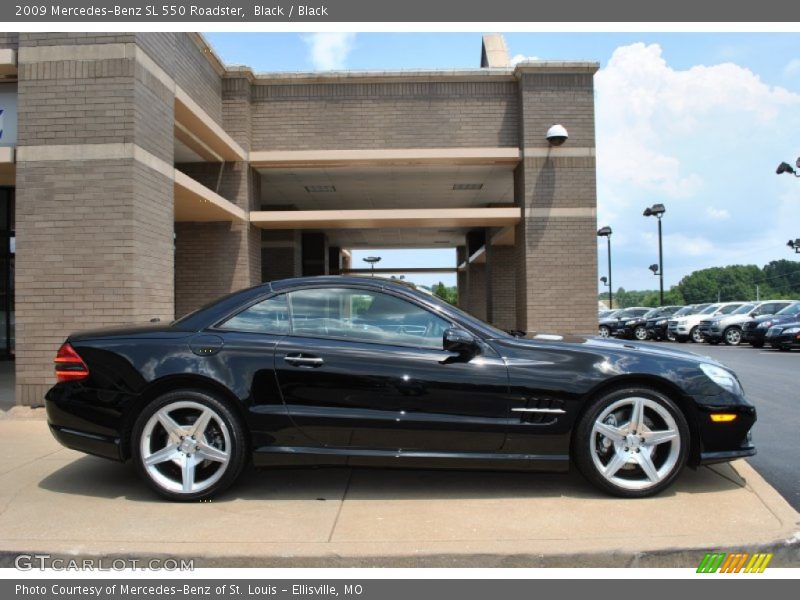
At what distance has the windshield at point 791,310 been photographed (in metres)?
18.7

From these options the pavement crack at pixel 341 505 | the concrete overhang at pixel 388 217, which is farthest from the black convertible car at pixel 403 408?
the concrete overhang at pixel 388 217

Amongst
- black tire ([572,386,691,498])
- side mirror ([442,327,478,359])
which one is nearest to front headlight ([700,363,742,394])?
black tire ([572,386,691,498])

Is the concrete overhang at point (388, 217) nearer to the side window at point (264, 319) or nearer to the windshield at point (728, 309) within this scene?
the side window at point (264, 319)

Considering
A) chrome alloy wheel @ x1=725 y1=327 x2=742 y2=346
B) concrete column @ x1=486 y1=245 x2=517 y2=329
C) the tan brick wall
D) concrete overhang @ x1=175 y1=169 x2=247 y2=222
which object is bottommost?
chrome alloy wheel @ x1=725 y1=327 x2=742 y2=346

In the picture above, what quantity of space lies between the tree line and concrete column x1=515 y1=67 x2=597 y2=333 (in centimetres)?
10536

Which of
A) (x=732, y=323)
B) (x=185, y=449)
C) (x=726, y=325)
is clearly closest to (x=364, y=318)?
(x=185, y=449)

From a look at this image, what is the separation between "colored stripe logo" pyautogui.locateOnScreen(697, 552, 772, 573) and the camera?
9.80 ft

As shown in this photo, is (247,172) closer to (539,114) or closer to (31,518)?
(539,114)

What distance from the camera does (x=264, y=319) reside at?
3.97m

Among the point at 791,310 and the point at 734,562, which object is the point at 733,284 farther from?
the point at 734,562

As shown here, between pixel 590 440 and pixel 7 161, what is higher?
pixel 7 161

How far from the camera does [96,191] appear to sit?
6.61 metres

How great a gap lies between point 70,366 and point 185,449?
1.00m

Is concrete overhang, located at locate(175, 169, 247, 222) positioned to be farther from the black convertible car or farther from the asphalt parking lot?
the asphalt parking lot
